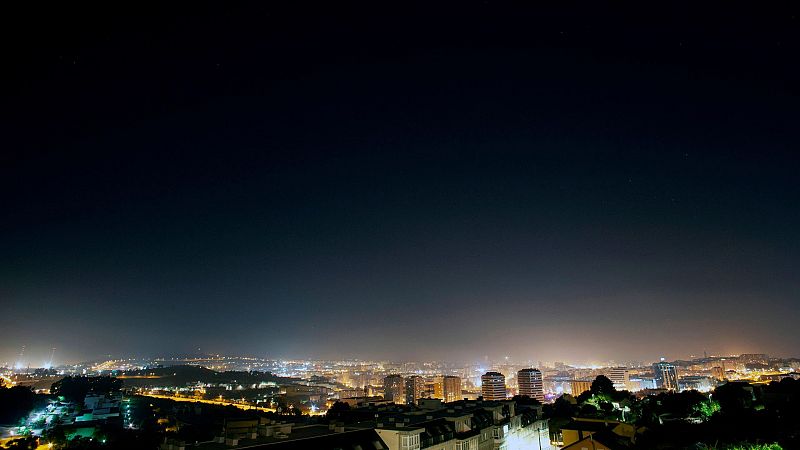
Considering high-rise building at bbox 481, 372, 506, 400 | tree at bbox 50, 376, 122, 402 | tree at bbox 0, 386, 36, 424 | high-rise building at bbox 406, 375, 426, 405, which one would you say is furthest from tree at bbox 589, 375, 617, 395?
tree at bbox 50, 376, 122, 402

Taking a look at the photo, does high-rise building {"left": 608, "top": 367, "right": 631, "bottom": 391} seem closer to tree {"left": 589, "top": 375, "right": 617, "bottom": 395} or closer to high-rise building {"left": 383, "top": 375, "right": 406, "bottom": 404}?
high-rise building {"left": 383, "top": 375, "right": 406, "bottom": 404}

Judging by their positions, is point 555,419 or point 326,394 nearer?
point 555,419

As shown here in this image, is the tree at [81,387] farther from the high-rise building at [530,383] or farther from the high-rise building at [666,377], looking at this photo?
the high-rise building at [666,377]

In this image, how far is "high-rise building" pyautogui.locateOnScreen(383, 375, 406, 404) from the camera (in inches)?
5684

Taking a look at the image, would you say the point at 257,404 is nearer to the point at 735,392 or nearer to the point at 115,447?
the point at 115,447

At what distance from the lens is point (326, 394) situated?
17125cm

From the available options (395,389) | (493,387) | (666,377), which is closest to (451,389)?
(493,387)

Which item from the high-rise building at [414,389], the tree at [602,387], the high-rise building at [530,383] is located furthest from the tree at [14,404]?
the high-rise building at [530,383]

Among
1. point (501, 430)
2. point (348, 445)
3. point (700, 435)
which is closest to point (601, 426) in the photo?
point (501, 430)

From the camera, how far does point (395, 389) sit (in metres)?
147

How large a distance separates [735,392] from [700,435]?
21.9 m

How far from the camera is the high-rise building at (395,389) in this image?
144m

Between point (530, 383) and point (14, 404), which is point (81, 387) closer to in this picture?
point (14, 404)

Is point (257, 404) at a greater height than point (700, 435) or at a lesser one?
lesser
